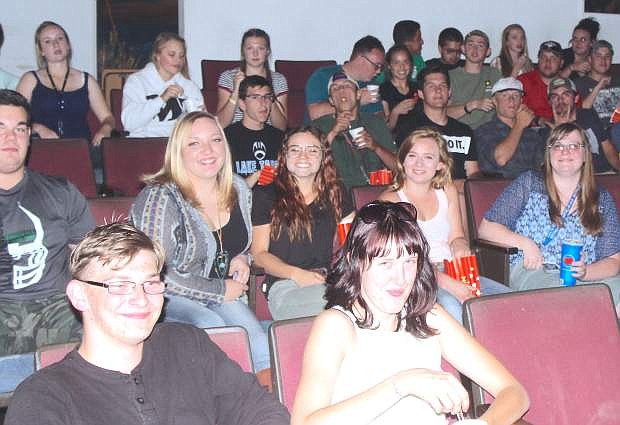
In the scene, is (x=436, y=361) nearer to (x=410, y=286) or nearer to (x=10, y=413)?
(x=410, y=286)

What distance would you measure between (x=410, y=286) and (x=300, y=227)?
1404 millimetres

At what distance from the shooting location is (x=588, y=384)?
2.37 meters

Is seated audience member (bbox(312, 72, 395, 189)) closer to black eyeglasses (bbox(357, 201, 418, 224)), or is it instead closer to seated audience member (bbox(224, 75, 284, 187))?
seated audience member (bbox(224, 75, 284, 187))

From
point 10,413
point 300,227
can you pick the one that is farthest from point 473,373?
point 300,227

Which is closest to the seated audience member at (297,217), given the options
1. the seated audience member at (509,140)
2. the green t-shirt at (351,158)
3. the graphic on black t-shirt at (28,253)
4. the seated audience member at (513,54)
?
the graphic on black t-shirt at (28,253)

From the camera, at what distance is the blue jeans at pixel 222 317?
2.89 meters

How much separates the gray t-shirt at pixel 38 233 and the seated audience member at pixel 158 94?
1948mm

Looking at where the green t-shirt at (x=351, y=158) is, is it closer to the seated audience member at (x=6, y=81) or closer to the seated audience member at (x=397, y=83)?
the seated audience member at (x=397, y=83)

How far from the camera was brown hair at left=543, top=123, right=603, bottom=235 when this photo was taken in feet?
11.9

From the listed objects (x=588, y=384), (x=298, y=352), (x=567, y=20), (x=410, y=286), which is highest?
(x=567, y=20)

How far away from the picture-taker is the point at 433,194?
3748mm

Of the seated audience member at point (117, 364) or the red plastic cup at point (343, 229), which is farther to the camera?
the red plastic cup at point (343, 229)

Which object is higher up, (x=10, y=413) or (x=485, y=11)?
(x=485, y=11)

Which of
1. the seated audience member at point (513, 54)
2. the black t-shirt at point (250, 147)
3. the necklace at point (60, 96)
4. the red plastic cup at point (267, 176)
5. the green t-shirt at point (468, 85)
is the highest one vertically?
the seated audience member at point (513, 54)
